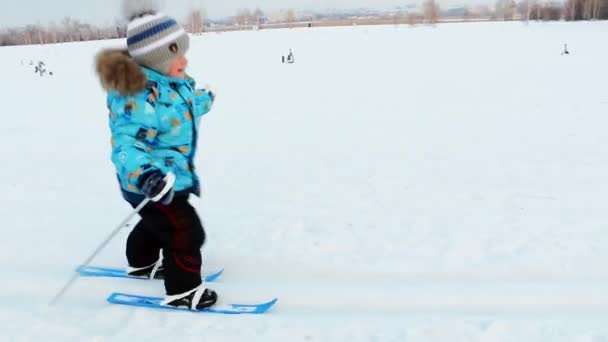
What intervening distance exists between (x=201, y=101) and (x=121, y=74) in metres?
0.54

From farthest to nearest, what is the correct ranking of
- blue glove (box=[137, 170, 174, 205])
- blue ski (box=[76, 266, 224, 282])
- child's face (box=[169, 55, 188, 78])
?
blue ski (box=[76, 266, 224, 282]), child's face (box=[169, 55, 188, 78]), blue glove (box=[137, 170, 174, 205])

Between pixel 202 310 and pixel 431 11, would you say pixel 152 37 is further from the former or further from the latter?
pixel 431 11

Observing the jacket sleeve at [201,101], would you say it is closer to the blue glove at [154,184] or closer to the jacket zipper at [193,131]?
Result: the jacket zipper at [193,131]

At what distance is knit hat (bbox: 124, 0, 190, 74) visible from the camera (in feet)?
7.72

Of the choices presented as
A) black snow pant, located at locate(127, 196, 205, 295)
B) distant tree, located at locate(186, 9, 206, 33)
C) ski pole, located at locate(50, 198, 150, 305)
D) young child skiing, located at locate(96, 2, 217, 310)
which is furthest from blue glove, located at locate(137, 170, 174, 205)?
distant tree, located at locate(186, 9, 206, 33)

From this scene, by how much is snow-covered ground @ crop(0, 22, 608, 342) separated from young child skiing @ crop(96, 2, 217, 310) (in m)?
0.29

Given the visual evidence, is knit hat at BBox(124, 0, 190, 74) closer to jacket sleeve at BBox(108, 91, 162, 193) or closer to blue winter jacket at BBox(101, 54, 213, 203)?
blue winter jacket at BBox(101, 54, 213, 203)

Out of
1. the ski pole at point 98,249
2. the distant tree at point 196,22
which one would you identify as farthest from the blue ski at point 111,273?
the distant tree at point 196,22

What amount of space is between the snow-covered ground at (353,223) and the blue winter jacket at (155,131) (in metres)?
0.69

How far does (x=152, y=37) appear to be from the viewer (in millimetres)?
2350

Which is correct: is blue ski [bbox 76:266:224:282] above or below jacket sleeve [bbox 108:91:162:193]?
below

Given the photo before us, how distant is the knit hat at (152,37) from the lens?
7.72 feet

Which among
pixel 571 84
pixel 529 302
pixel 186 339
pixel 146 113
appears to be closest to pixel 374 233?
pixel 529 302

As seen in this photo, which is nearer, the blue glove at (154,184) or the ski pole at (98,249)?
the blue glove at (154,184)
